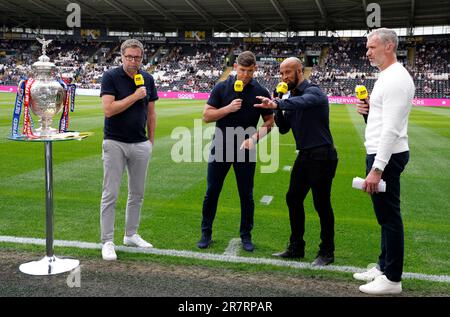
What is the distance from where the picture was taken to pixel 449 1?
42.3 m

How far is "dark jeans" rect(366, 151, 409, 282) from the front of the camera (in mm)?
3707

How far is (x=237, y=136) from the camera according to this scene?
490cm

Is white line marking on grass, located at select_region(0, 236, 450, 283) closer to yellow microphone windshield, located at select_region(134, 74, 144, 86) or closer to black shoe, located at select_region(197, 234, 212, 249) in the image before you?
black shoe, located at select_region(197, 234, 212, 249)

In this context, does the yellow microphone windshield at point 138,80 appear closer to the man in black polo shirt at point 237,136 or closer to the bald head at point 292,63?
the man in black polo shirt at point 237,136

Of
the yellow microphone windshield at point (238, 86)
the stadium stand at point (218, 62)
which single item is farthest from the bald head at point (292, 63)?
the stadium stand at point (218, 62)

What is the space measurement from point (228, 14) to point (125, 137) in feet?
168

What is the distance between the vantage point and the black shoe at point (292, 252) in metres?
4.71

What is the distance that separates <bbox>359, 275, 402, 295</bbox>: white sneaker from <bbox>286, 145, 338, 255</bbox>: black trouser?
0.76 meters

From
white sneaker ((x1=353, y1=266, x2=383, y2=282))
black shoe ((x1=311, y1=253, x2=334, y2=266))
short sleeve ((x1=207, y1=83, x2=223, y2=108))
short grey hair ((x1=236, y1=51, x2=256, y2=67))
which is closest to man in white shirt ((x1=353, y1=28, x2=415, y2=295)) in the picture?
white sneaker ((x1=353, y1=266, x2=383, y2=282))

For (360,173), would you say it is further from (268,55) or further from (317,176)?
(268,55)

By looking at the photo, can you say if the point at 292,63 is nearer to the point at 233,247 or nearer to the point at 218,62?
the point at 233,247

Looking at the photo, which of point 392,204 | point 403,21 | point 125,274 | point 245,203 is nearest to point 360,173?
point 245,203

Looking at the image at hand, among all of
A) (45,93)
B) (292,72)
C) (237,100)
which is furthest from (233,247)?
(45,93)

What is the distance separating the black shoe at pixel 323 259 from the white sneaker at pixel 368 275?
41cm
